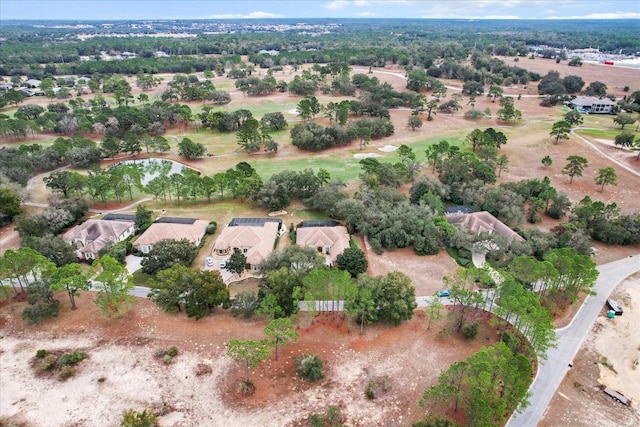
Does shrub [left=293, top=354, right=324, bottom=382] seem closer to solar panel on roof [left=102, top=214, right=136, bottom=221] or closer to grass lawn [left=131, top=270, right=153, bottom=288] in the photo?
grass lawn [left=131, top=270, right=153, bottom=288]

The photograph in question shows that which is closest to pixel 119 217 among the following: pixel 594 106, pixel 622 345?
pixel 622 345

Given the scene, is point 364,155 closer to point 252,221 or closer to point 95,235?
point 252,221

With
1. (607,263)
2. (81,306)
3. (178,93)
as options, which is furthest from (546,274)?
(178,93)

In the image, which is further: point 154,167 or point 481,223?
point 154,167

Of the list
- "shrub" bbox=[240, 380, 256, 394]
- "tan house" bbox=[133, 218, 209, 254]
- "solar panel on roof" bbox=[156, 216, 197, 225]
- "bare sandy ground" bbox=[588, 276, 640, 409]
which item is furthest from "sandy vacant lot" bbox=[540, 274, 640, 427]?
"solar panel on roof" bbox=[156, 216, 197, 225]

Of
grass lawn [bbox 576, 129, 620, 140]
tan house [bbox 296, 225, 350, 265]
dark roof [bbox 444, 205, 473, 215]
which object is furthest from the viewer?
grass lawn [bbox 576, 129, 620, 140]

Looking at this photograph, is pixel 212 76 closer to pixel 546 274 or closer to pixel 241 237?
pixel 241 237

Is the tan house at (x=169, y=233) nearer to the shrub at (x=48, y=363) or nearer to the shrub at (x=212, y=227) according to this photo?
the shrub at (x=212, y=227)
